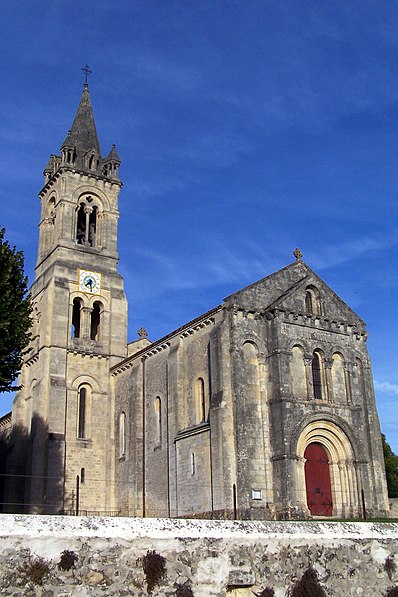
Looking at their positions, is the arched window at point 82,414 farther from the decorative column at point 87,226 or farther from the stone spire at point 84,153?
the stone spire at point 84,153

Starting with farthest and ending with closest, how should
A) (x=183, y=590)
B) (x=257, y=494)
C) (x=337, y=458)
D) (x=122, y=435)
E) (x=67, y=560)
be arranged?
(x=122, y=435) < (x=337, y=458) < (x=257, y=494) < (x=183, y=590) < (x=67, y=560)

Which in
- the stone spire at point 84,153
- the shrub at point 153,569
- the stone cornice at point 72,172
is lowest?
the shrub at point 153,569

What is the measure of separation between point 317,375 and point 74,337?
17.3 m

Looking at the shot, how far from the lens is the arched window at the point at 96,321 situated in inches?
1758

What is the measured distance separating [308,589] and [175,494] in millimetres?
19613

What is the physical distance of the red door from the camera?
103 feet

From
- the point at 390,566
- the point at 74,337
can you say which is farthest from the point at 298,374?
the point at 390,566

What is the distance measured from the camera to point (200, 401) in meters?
33.4

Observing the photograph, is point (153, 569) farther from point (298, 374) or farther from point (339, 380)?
point (339, 380)

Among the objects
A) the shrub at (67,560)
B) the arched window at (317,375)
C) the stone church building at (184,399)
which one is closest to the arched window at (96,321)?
the stone church building at (184,399)

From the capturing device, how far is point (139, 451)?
123ft

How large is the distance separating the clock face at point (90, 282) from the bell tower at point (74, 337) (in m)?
0.07

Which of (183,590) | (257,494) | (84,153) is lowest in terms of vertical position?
(183,590)

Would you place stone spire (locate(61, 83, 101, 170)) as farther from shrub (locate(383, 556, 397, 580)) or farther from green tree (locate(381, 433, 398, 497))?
shrub (locate(383, 556, 397, 580))
